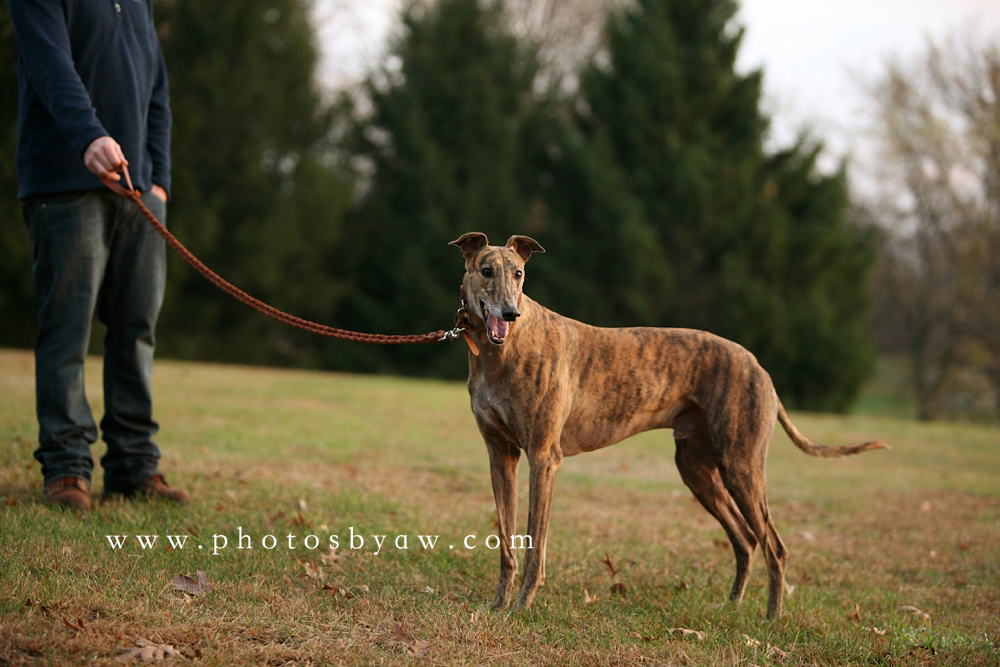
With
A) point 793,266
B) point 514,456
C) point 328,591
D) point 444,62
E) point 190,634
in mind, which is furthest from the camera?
point 444,62

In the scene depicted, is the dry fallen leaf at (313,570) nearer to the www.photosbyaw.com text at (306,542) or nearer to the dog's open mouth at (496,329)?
the www.photosbyaw.com text at (306,542)

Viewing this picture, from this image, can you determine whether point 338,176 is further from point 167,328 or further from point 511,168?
point 167,328

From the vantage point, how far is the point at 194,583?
3373 mm

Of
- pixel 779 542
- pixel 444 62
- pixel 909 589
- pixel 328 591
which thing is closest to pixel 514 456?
pixel 328 591

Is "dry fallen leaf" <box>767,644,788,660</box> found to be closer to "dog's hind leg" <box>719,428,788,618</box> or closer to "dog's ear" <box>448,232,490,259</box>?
"dog's hind leg" <box>719,428,788,618</box>

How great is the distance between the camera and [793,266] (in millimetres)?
19969

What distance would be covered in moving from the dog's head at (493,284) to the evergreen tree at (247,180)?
15.4 m

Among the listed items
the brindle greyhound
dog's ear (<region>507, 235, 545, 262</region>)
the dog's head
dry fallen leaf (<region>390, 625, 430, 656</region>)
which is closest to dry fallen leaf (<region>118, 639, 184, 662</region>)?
dry fallen leaf (<region>390, 625, 430, 656</region>)

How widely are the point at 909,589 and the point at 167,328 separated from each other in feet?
56.3

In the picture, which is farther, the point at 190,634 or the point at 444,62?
the point at 444,62

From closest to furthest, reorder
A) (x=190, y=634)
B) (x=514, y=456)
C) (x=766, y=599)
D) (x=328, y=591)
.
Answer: (x=190, y=634) < (x=328, y=591) < (x=514, y=456) < (x=766, y=599)

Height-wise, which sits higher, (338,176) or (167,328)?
(338,176)

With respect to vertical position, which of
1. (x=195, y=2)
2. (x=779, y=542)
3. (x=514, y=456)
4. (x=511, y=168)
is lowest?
(x=779, y=542)

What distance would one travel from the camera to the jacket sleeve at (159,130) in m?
4.70
